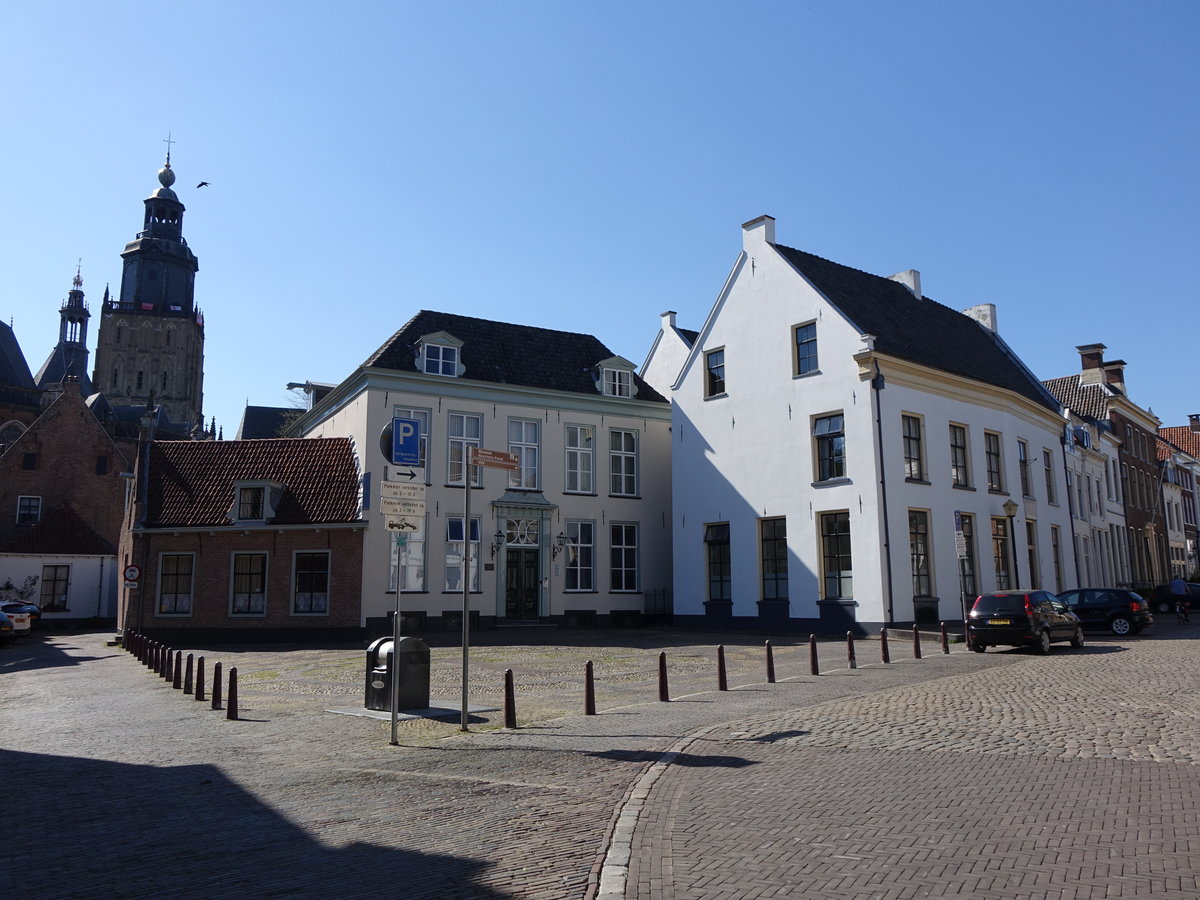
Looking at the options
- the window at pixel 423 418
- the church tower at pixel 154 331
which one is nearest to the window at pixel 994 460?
the window at pixel 423 418

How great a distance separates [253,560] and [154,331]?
81.2 meters

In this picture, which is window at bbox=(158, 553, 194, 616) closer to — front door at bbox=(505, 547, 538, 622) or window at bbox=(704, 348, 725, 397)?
front door at bbox=(505, 547, 538, 622)

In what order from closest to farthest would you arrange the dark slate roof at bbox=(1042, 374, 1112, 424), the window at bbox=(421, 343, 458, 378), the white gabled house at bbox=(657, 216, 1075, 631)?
the white gabled house at bbox=(657, 216, 1075, 631) < the window at bbox=(421, 343, 458, 378) < the dark slate roof at bbox=(1042, 374, 1112, 424)

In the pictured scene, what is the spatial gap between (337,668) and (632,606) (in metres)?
15.1

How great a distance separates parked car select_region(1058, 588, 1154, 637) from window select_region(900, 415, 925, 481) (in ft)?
17.9

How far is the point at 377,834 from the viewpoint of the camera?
6785 millimetres

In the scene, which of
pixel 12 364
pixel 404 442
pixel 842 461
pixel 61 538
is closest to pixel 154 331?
pixel 12 364

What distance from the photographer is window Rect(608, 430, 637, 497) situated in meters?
33.8

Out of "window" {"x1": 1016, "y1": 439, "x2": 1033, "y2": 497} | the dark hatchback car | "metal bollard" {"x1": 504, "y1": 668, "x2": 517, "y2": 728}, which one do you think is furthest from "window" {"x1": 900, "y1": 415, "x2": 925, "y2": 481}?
"metal bollard" {"x1": 504, "y1": 668, "x2": 517, "y2": 728}

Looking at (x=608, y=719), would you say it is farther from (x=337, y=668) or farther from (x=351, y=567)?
(x=351, y=567)

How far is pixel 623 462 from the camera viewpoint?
3416cm

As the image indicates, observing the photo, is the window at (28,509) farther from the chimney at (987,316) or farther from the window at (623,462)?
the chimney at (987,316)

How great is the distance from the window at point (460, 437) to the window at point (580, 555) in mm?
4170

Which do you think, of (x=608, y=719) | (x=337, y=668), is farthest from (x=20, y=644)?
(x=608, y=719)
